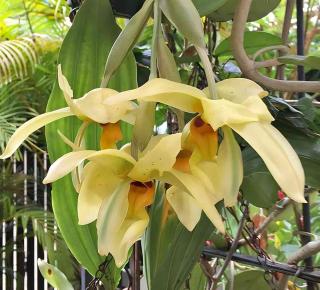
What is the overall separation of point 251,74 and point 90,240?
9.3 inches

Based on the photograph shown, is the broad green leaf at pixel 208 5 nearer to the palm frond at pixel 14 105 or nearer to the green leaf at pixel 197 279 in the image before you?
the green leaf at pixel 197 279

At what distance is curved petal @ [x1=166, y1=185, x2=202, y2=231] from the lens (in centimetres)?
31

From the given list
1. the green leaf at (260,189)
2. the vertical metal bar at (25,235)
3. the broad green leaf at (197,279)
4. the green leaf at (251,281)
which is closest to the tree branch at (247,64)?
the green leaf at (260,189)

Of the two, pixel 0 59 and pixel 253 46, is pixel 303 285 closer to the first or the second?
pixel 253 46

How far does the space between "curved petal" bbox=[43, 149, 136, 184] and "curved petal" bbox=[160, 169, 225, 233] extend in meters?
0.02

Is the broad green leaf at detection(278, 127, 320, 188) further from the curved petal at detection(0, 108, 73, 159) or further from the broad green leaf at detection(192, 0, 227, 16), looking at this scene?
the curved petal at detection(0, 108, 73, 159)

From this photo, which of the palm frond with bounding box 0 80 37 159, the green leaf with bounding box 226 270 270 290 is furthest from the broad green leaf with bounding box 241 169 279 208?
the palm frond with bounding box 0 80 37 159

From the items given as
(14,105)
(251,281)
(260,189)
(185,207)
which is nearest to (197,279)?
(251,281)

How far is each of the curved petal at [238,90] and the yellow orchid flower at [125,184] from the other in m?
0.04

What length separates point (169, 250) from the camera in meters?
0.42

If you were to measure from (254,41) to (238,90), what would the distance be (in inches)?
14.0

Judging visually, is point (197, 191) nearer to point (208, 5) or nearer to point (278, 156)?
point (278, 156)

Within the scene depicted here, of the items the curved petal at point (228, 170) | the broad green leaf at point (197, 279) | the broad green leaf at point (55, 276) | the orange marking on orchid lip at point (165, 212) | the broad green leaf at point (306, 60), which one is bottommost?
the broad green leaf at point (197, 279)

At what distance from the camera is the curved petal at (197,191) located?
264 mm
